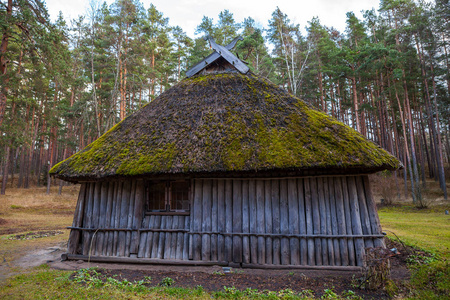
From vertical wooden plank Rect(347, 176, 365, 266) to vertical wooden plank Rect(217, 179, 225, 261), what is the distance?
316cm

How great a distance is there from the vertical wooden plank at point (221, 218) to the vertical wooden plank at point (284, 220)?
1476 mm

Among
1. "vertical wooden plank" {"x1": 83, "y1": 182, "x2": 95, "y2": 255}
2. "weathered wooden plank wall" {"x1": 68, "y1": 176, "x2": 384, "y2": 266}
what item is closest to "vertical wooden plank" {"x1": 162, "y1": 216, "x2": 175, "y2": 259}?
"weathered wooden plank wall" {"x1": 68, "y1": 176, "x2": 384, "y2": 266}

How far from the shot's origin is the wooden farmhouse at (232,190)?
18.8 ft

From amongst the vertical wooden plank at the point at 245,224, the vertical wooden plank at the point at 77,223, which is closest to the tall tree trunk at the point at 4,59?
the vertical wooden plank at the point at 77,223

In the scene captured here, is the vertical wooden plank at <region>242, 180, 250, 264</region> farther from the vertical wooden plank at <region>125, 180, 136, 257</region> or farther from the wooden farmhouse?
the vertical wooden plank at <region>125, 180, 136, 257</region>

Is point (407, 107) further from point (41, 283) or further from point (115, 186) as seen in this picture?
point (41, 283)

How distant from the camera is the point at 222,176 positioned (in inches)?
239

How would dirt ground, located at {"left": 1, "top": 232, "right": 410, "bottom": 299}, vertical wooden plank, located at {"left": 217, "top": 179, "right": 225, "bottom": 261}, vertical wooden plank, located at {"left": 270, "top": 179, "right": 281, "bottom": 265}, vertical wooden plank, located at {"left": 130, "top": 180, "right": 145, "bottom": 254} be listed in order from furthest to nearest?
vertical wooden plank, located at {"left": 130, "top": 180, "right": 145, "bottom": 254}
vertical wooden plank, located at {"left": 217, "top": 179, "right": 225, "bottom": 261}
vertical wooden plank, located at {"left": 270, "top": 179, "right": 281, "bottom": 265}
dirt ground, located at {"left": 1, "top": 232, "right": 410, "bottom": 299}

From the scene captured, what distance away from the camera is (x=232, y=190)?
6336 millimetres

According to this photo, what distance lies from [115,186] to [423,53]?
95.1 ft

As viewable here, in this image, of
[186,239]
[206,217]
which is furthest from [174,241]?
[206,217]

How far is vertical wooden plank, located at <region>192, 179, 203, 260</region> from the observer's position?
618 cm

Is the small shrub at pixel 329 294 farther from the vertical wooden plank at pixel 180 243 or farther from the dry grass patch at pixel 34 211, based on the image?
the dry grass patch at pixel 34 211

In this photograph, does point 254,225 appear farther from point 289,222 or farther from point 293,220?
point 293,220
